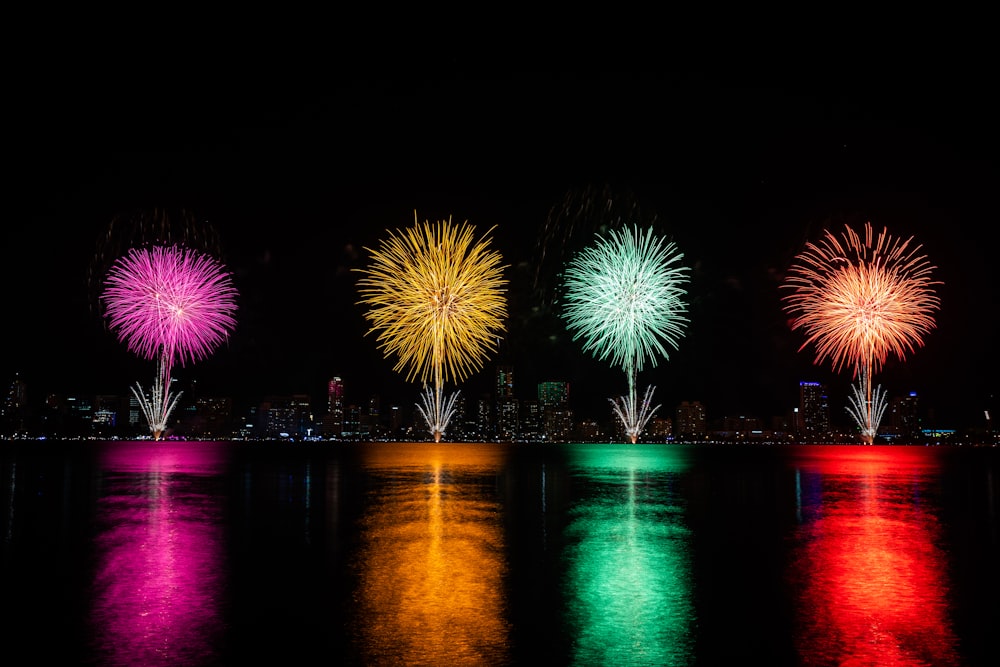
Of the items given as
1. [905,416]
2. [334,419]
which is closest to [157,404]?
[334,419]

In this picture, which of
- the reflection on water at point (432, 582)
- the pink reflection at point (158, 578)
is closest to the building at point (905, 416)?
the reflection on water at point (432, 582)

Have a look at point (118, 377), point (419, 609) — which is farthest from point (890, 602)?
point (118, 377)

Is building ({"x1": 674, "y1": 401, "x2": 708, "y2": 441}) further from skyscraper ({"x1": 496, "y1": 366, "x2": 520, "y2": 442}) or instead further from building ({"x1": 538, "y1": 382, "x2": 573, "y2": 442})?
skyscraper ({"x1": 496, "y1": 366, "x2": 520, "y2": 442})

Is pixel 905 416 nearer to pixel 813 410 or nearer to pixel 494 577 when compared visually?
pixel 813 410

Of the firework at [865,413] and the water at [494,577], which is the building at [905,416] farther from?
the water at [494,577]

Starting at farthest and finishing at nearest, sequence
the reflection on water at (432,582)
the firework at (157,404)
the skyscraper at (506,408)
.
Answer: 1. the skyscraper at (506,408)
2. the firework at (157,404)
3. the reflection on water at (432,582)
